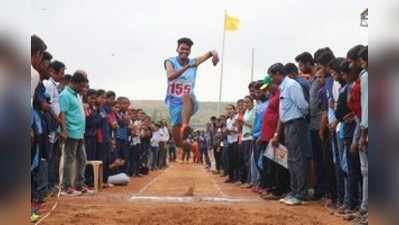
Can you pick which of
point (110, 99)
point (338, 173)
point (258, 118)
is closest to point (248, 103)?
point (258, 118)

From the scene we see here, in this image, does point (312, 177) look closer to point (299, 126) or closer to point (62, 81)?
point (299, 126)

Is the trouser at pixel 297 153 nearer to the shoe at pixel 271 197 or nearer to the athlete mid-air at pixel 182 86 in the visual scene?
the shoe at pixel 271 197

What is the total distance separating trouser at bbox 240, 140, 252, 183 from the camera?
11.3 m

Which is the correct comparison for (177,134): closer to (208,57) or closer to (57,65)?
(208,57)

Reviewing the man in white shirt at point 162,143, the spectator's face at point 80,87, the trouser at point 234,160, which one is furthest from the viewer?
the man in white shirt at point 162,143

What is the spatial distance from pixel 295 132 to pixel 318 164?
647 mm

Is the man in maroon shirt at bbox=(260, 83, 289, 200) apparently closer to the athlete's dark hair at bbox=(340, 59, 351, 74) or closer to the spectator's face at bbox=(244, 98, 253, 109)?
the spectator's face at bbox=(244, 98, 253, 109)

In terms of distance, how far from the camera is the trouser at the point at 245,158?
37.1 feet

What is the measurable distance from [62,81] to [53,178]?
1.63 m

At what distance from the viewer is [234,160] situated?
13031mm

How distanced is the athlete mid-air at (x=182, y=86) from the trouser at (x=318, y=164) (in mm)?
1773

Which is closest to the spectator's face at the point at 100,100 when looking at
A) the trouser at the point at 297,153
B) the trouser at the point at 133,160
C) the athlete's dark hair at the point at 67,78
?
the athlete's dark hair at the point at 67,78

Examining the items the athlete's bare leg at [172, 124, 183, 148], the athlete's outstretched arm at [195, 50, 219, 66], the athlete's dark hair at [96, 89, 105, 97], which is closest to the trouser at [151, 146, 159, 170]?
the athlete's dark hair at [96, 89, 105, 97]

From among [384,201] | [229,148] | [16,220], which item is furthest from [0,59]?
[229,148]
